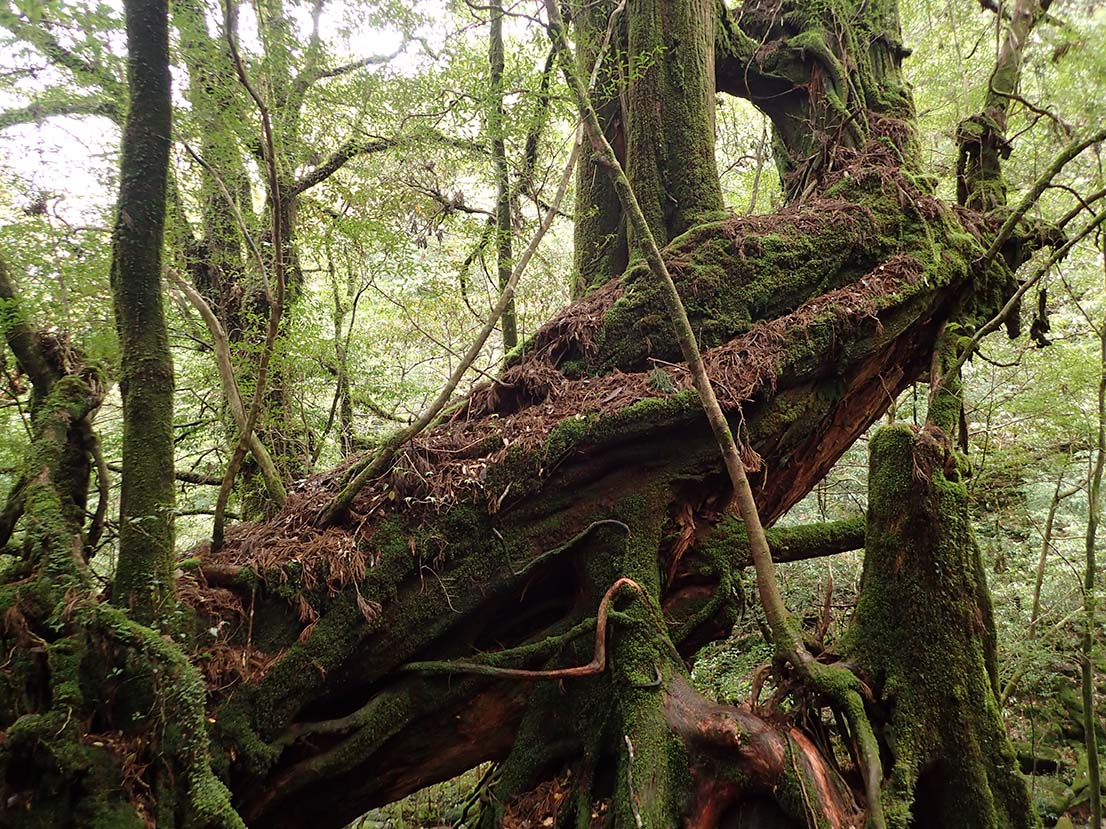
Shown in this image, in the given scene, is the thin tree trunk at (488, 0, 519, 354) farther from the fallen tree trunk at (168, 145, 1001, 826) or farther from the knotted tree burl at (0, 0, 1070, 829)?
the fallen tree trunk at (168, 145, 1001, 826)

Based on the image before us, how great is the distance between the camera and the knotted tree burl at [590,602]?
2475 mm

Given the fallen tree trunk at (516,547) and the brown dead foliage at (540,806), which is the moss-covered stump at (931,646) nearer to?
the fallen tree trunk at (516,547)

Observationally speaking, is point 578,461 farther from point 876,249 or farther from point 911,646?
point 876,249

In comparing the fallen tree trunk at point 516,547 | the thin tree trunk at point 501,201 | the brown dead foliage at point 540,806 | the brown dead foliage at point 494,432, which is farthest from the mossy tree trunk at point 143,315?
the thin tree trunk at point 501,201

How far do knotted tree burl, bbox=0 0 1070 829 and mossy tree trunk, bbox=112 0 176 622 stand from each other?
10.1 inches

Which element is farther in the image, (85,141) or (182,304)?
(182,304)

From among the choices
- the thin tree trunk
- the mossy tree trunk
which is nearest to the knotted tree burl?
the mossy tree trunk

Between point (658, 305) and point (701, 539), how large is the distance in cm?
176

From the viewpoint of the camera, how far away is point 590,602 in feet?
11.6

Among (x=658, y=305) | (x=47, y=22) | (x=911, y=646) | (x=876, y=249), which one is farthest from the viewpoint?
(x=876, y=249)

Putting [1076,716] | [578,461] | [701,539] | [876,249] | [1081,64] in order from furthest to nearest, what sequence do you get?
1. [1076,716]
2. [1081,64]
3. [876,249]
4. [701,539]
5. [578,461]

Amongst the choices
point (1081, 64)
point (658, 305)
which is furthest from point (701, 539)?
point (1081, 64)

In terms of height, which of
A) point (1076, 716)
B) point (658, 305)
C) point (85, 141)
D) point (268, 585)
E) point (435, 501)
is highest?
point (85, 141)

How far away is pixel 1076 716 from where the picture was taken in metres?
6.75
